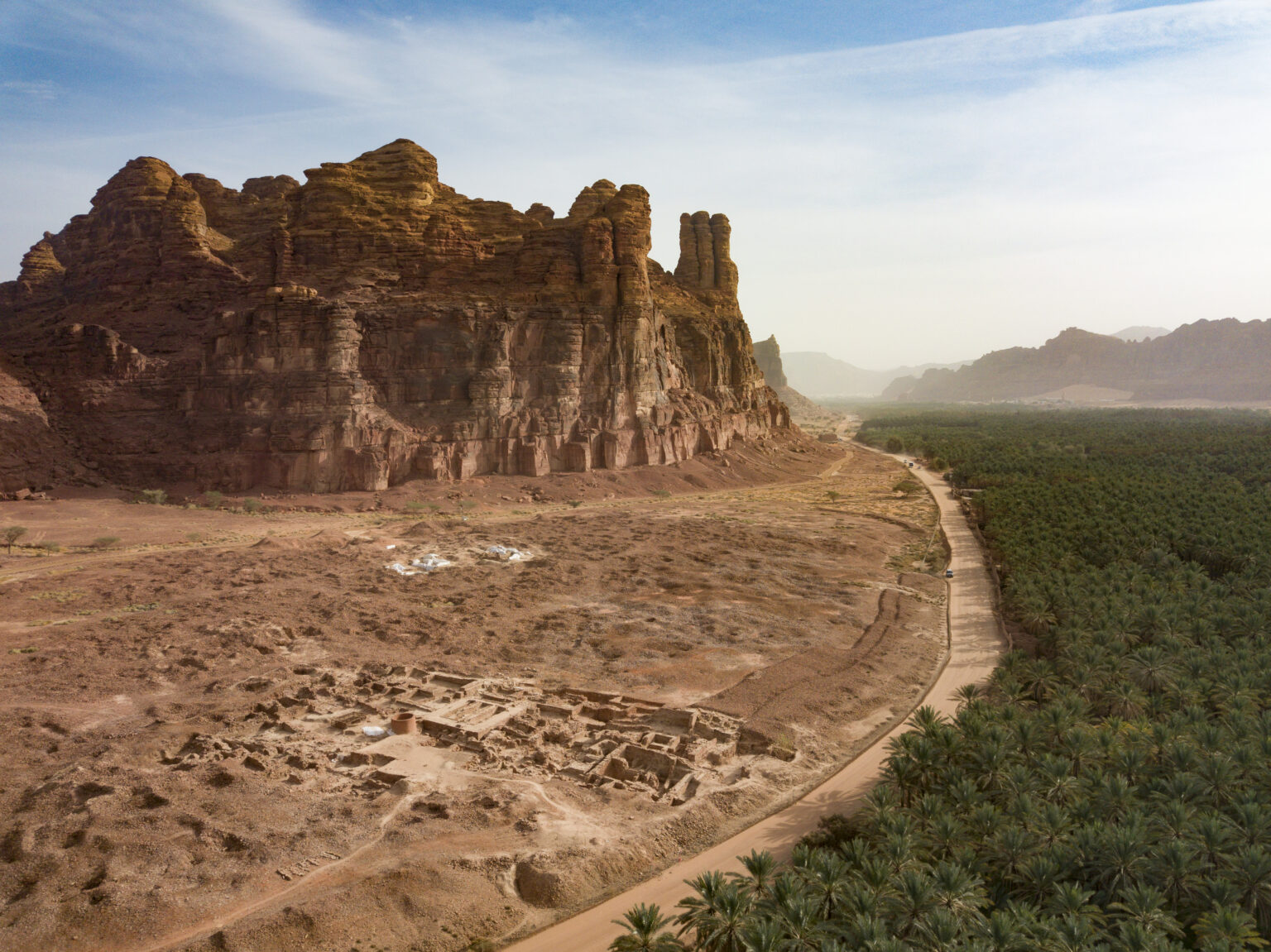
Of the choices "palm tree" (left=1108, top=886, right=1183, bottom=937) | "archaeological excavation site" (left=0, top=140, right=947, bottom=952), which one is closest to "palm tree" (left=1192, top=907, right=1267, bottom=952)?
"palm tree" (left=1108, top=886, right=1183, bottom=937)

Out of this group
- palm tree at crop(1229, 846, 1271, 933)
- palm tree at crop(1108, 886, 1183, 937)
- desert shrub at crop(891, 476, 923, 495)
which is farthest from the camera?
desert shrub at crop(891, 476, 923, 495)

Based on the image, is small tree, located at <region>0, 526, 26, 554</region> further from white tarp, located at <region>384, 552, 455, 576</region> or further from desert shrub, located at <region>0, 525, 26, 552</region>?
white tarp, located at <region>384, 552, 455, 576</region>

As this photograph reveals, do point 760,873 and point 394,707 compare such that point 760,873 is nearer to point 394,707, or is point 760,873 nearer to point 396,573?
point 394,707

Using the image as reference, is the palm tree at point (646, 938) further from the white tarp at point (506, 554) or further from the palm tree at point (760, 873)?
the white tarp at point (506, 554)

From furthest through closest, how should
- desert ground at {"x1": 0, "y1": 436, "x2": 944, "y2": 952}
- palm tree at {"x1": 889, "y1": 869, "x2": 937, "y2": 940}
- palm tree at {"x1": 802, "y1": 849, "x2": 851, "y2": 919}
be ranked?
desert ground at {"x1": 0, "y1": 436, "x2": 944, "y2": 952}, palm tree at {"x1": 802, "y1": 849, "x2": 851, "y2": 919}, palm tree at {"x1": 889, "y1": 869, "x2": 937, "y2": 940}

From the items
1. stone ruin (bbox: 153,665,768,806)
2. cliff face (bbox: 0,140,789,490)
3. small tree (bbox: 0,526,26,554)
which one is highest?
cliff face (bbox: 0,140,789,490)

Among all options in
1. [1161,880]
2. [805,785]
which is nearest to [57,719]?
[805,785]

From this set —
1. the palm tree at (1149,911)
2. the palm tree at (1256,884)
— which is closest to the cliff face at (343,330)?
the palm tree at (1149,911)

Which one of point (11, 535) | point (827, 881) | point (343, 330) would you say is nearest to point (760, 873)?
point (827, 881)
